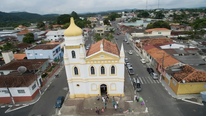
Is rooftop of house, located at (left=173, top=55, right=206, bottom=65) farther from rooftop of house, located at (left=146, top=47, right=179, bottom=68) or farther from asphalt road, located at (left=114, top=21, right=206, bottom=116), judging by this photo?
asphalt road, located at (left=114, top=21, right=206, bottom=116)

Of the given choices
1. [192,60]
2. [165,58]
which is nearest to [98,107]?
[165,58]

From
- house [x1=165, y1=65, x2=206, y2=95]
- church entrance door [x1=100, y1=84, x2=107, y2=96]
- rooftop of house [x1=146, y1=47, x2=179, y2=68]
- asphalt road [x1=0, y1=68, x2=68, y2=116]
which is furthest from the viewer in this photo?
rooftop of house [x1=146, y1=47, x2=179, y2=68]

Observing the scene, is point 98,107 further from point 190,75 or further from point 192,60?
point 192,60

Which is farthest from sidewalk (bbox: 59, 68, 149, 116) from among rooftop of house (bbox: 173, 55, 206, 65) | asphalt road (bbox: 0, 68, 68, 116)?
rooftop of house (bbox: 173, 55, 206, 65)

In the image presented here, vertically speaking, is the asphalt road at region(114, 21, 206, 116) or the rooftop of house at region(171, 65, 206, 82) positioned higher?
the rooftop of house at region(171, 65, 206, 82)

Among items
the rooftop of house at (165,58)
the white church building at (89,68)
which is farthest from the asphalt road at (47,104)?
the rooftop of house at (165,58)

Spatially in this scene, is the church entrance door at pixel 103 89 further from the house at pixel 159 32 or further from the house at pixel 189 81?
the house at pixel 159 32
